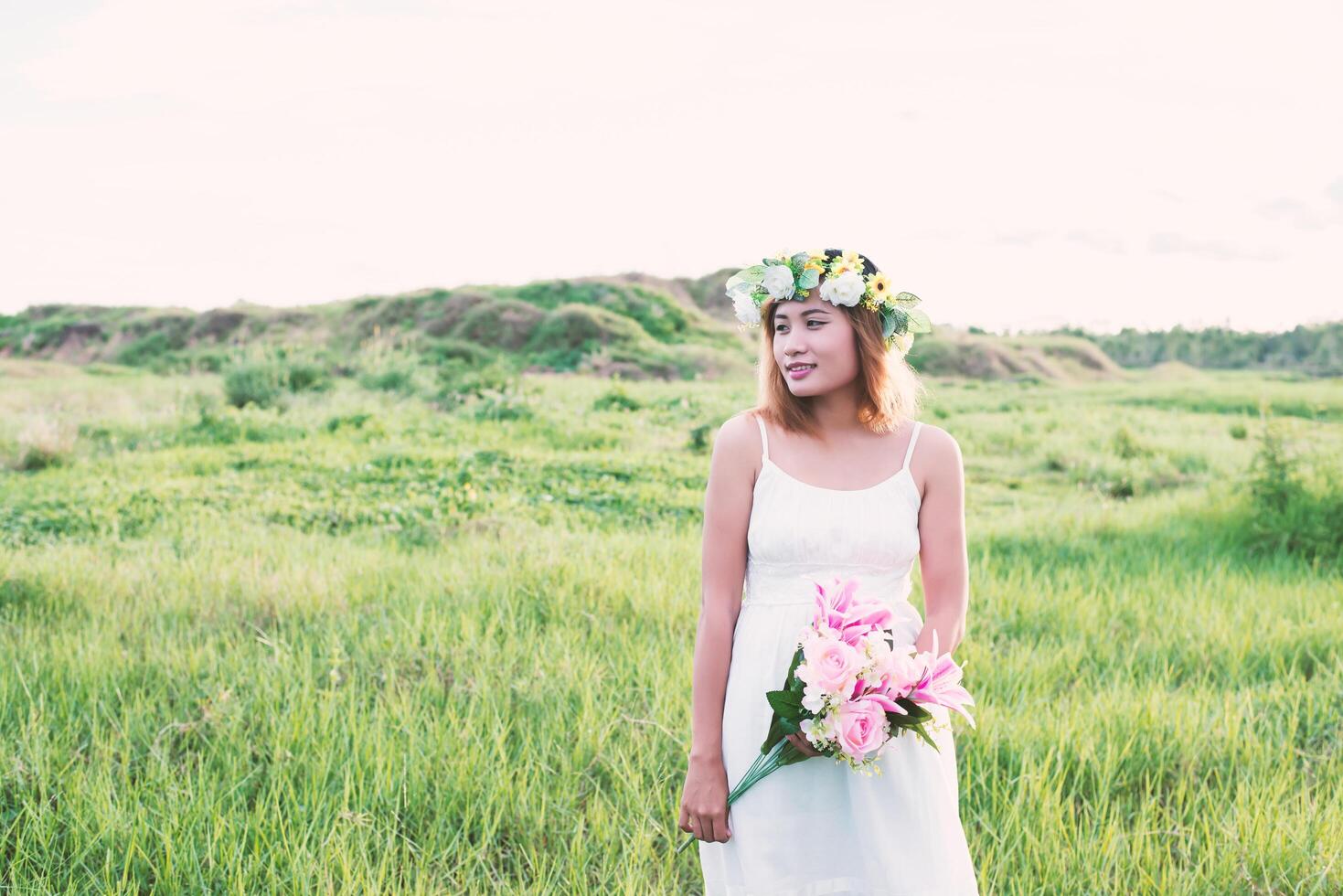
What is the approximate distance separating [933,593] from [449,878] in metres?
1.94

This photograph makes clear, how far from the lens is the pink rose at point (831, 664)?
6.73 feet

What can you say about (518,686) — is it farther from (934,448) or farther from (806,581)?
(934,448)

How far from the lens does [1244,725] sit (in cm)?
460

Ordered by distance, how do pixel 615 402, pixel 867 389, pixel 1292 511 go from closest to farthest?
pixel 867 389 → pixel 1292 511 → pixel 615 402

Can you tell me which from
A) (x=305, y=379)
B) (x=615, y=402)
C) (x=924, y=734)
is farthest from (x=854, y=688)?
(x=305, y=379)

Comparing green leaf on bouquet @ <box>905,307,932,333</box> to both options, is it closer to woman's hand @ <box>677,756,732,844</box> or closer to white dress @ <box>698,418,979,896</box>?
white dress @ <box>698,418,979,896</box>

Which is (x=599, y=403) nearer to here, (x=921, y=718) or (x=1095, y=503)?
(x=1095, y=503)

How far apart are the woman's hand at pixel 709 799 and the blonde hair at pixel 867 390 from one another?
2.96ft

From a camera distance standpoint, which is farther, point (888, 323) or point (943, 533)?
point (888, 323)

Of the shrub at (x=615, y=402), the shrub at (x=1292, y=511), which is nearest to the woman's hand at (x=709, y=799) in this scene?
the shrub at (x=1292, y=511)

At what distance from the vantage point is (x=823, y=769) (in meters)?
2.35

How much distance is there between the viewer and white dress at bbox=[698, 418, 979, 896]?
232cm

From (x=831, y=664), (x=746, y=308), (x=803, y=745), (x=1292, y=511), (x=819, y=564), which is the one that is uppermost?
(x=746, y=308)

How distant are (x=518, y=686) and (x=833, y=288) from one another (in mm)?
2759
